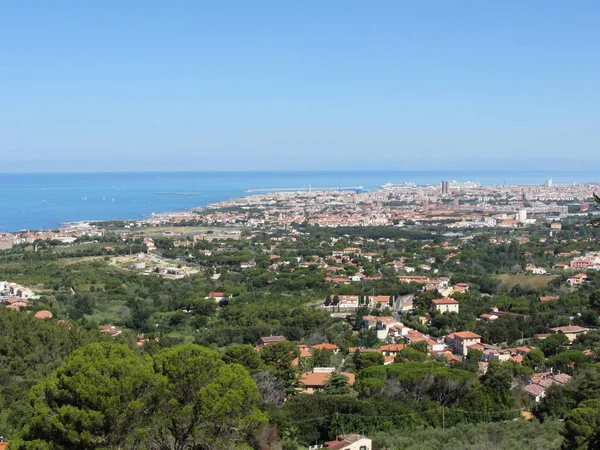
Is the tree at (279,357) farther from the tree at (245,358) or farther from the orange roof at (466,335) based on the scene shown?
the orange roof at (466,335)

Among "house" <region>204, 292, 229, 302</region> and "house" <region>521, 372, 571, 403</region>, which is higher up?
"house" <region>521, 372, 571, 403</region>

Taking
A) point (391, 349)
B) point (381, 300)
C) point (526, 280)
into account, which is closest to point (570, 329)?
point (391, 349)

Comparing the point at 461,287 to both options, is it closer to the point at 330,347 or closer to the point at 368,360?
the point at 330,347

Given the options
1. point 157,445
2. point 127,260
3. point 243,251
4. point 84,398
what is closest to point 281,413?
point 157,445

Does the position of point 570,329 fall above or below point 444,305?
above

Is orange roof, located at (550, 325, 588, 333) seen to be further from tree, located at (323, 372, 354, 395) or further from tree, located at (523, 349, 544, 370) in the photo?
tree, located at (323, 372, 354, 395)

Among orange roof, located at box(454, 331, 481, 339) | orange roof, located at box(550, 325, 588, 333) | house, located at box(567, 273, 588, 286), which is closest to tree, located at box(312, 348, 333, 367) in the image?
orange roof, located at box(454, 331, 481, 339)

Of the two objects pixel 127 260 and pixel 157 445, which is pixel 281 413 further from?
pixel 127 260
